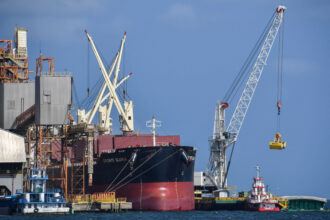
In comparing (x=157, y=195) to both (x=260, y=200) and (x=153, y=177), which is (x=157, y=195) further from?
(x=260, y=200)

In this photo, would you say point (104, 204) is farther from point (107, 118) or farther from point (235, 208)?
point (107, 118)

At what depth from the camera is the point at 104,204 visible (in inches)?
3425

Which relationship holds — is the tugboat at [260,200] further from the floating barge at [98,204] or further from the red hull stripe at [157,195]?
the floating barge at [98,204]

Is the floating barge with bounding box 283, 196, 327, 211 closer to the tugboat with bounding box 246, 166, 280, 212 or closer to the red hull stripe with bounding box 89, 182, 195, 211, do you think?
the tugboat with bounding box 246, 166, 280, 212

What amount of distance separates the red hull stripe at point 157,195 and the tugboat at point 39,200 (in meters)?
11.6

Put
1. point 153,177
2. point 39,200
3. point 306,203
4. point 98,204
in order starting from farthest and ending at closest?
1. point 306,203
2. point 153,177
3. point 98,204
4. point 39,200

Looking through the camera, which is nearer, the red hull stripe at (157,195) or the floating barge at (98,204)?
the floating barge at (98,204)

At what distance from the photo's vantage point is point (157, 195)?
3578 inches

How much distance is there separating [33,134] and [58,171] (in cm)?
776

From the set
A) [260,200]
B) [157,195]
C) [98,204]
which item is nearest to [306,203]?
[260,200]

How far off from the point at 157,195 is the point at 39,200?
51.0 feet

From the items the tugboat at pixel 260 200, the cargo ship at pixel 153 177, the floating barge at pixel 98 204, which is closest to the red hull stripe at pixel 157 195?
the cargo ship at pixel 153 177

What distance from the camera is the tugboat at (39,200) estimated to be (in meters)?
79.9

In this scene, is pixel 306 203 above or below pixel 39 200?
below
